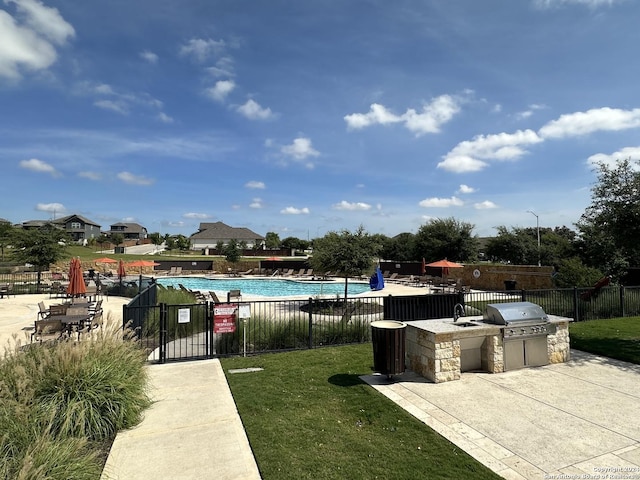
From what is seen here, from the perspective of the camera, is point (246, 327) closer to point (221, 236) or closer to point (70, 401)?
point (70, 401)

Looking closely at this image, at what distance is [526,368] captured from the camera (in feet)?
24.7

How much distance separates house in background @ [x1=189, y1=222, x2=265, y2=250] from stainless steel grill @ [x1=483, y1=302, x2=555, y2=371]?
91639 mm

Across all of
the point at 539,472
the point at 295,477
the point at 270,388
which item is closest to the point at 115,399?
the point at 270,388

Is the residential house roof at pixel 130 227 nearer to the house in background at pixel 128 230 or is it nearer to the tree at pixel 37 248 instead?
the house in background at pixel 128 230

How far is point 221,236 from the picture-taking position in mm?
100688

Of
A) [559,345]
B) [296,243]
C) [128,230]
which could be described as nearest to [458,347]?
[559,345]

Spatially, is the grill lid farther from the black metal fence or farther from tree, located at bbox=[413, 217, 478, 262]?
tree, located at bbox=[413, 217, 478, 262]

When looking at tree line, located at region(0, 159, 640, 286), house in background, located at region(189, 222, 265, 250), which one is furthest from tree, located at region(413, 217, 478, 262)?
house in background, located at region(189, 222, 265, 250)

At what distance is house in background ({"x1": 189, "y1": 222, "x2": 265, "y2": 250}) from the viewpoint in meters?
100

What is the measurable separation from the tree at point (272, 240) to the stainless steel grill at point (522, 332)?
308 feet

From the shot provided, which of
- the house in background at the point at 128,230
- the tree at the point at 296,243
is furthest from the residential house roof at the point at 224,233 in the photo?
the house in background at the point at 128,230

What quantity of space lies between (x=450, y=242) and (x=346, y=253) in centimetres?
2658

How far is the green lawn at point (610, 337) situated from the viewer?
868 cm

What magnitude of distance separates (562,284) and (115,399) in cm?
1833
